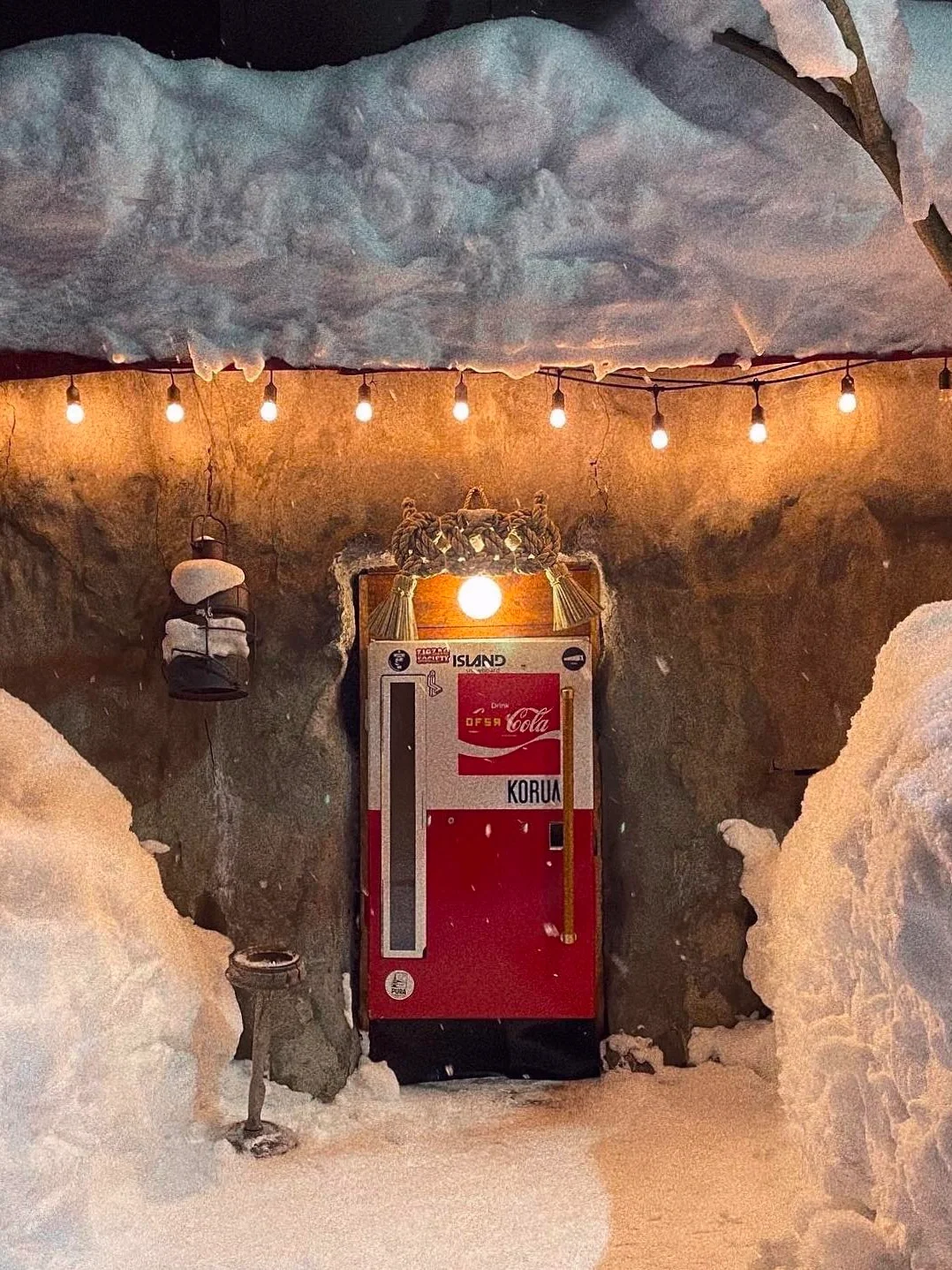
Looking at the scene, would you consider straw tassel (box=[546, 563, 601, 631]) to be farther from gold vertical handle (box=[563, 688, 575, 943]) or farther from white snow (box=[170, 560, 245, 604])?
white snow (box=[170, 560, 245, 604])

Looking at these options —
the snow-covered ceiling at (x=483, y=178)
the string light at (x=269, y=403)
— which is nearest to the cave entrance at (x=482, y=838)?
the string light at (x=269, y=403)

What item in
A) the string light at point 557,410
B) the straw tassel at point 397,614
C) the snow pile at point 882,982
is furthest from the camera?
the straw tassel at point 397,614

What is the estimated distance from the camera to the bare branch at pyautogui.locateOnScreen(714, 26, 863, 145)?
3.61 m

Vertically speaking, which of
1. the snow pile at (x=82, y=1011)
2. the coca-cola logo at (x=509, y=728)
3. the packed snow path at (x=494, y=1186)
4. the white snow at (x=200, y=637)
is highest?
the white snow at (x=200, y=637)

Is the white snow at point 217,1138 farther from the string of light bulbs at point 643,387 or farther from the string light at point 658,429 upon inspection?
the string light at point 658,429

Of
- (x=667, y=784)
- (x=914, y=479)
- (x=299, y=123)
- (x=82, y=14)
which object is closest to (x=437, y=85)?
(x=299, y=123)

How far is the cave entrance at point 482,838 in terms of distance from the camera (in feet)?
19.2

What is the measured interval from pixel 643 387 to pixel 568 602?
115cm

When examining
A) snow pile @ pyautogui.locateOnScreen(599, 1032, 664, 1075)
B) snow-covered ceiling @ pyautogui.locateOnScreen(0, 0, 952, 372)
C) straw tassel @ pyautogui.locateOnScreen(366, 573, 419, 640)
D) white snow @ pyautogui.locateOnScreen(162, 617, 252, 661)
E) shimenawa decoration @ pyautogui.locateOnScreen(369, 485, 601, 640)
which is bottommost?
snow pile @ pyautogui.locateOnScreen(599, 1032, 664, 1075)

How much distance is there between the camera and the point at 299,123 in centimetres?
396

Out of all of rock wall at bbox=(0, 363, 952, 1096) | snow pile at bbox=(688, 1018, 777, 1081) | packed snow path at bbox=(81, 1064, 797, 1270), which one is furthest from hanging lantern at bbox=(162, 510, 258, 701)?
snow pile at bbox=(688, 1018, 777, 1081)

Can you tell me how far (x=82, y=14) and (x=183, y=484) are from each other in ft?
7.13

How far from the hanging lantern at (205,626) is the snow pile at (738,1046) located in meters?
2.87

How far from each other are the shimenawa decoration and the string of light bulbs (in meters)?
0.48
